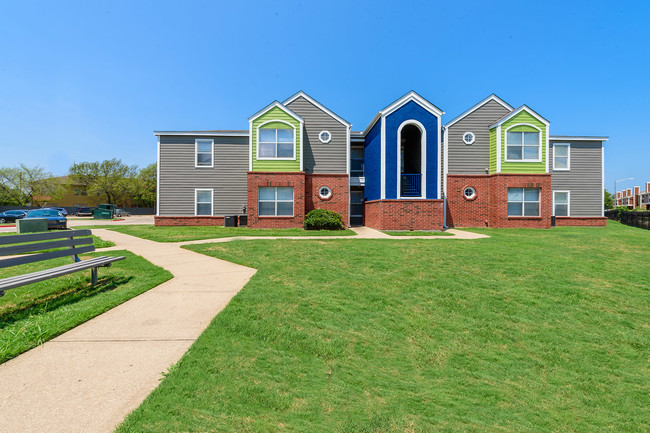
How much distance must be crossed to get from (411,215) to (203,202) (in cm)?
1453

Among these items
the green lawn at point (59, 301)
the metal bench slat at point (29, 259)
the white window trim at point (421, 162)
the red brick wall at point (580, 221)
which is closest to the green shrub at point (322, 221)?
the white window trim at point (421, 162)

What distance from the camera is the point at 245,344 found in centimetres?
345

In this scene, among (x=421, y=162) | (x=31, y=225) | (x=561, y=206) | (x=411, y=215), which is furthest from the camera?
(x=561, y=206)

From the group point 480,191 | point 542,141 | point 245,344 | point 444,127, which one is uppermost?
point 444,127

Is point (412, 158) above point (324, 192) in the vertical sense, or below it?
above

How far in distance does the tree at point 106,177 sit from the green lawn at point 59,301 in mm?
55026

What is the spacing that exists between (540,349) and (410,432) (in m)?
2.54

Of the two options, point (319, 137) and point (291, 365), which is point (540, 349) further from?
point (319, 137)

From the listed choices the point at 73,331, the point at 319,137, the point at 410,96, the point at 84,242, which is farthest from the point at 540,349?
the point at 319,137

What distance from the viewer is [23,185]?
158 ft

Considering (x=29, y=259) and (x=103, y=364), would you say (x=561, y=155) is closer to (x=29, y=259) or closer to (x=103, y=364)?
(x=103, y=364)

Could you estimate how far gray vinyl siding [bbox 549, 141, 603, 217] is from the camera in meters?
21.6

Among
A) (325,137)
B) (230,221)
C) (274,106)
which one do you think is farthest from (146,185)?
(325,137)

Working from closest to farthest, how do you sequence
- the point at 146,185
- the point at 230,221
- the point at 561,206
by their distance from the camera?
the point at 230,221 < the point at 561,206 < the point at 146,185
